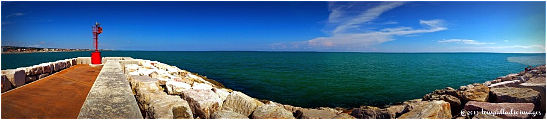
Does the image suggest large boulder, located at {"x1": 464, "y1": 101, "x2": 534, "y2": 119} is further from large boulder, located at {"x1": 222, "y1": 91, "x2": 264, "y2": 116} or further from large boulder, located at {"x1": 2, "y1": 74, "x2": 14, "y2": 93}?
large boulder, located at {"x1": 2, "y1": 74, "x2": 14, "y2": 93}

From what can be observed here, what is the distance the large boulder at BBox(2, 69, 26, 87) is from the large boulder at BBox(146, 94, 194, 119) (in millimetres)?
3133

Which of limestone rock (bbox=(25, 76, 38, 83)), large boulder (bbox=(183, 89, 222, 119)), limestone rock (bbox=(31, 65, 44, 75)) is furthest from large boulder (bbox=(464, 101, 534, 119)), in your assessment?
limestone rock (bbox=(31, 65, 44, 75))

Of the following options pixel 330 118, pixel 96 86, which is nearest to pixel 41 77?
pixel 96 86

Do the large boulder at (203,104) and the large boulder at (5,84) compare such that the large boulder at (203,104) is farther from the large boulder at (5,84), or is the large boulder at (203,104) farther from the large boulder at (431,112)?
the large boulder at (431,112)

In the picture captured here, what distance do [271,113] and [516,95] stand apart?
550 centimetres

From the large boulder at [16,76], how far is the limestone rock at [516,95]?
10.00 metres

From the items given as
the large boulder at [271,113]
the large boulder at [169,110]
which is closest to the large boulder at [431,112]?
the large boulder at [271,113]

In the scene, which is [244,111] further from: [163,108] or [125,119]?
[125,119]

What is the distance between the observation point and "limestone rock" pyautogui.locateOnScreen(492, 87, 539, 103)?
16.3ft

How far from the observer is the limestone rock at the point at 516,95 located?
195 inches

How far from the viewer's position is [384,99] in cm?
1070

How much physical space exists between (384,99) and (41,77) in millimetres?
11647

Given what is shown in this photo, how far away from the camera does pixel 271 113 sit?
13.5ft

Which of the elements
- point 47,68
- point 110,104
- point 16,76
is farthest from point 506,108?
point 47,68
